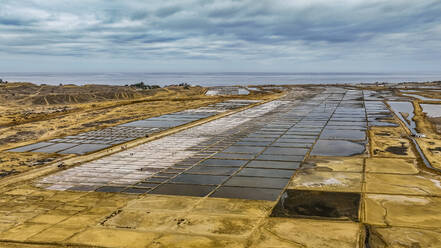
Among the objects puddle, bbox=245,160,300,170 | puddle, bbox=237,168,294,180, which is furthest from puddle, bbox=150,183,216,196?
puddle, bbox=245,160,300,170

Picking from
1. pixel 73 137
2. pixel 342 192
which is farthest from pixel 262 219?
pixel 73 137

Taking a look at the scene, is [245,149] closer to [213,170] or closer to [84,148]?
[213,170]

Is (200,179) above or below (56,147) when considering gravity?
below

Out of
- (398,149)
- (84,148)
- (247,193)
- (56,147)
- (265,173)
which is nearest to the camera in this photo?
(247,193)

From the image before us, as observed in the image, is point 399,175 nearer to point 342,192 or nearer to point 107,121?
point 342,192

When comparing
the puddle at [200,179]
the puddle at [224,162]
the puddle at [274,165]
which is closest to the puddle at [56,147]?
the puddle at [224,162]

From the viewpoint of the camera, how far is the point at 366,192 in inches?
635

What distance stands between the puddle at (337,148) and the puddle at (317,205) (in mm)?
7982

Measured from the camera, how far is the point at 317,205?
14781 mm

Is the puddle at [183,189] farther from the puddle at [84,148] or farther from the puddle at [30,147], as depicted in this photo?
the puddle at [30,147]

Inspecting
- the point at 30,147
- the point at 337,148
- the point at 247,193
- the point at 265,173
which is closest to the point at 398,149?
the point at 337,148

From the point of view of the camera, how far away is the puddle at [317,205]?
13820 millimetres

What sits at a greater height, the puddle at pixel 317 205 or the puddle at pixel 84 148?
the puddle at pixel 84 148

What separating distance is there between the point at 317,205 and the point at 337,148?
38.1 feet
